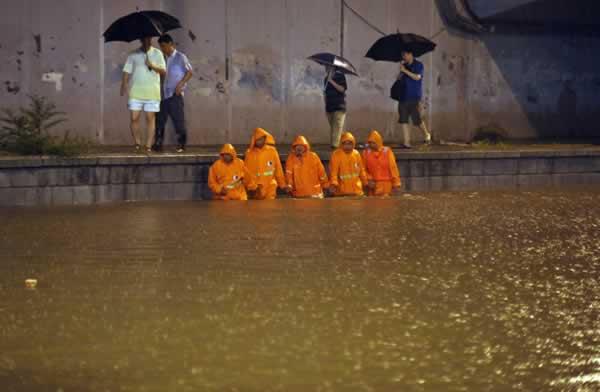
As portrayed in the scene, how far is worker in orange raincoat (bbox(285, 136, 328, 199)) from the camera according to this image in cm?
1656

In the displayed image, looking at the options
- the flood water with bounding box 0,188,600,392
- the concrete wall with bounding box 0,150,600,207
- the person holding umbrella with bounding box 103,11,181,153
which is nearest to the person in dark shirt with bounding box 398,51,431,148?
the concrete wall with bounding box 0,150,600,207

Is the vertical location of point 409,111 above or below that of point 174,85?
below

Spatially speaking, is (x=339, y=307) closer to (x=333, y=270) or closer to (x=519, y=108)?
(x=333, y=270)

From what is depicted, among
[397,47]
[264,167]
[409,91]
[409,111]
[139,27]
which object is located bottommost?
[264,167]

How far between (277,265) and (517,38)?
1446 centimetres

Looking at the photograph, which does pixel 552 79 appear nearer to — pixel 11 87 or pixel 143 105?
pixel 143 105

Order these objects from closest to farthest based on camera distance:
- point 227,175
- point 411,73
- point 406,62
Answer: point 227,175
point 411,73
point 406,62

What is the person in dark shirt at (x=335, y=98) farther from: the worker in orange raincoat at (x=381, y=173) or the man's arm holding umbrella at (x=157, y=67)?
the man's arm holding umbrella at (x=157, y=67)

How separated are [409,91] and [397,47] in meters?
0.68

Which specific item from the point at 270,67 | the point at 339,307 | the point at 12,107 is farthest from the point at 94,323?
the point at 270,67

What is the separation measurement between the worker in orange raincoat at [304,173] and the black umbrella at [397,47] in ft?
11.5

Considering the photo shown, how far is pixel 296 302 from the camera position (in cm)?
886

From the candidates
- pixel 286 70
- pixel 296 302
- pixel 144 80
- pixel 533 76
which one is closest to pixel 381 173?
pixel 144 80

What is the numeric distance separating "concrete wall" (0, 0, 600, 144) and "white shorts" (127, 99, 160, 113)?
2241 mm
